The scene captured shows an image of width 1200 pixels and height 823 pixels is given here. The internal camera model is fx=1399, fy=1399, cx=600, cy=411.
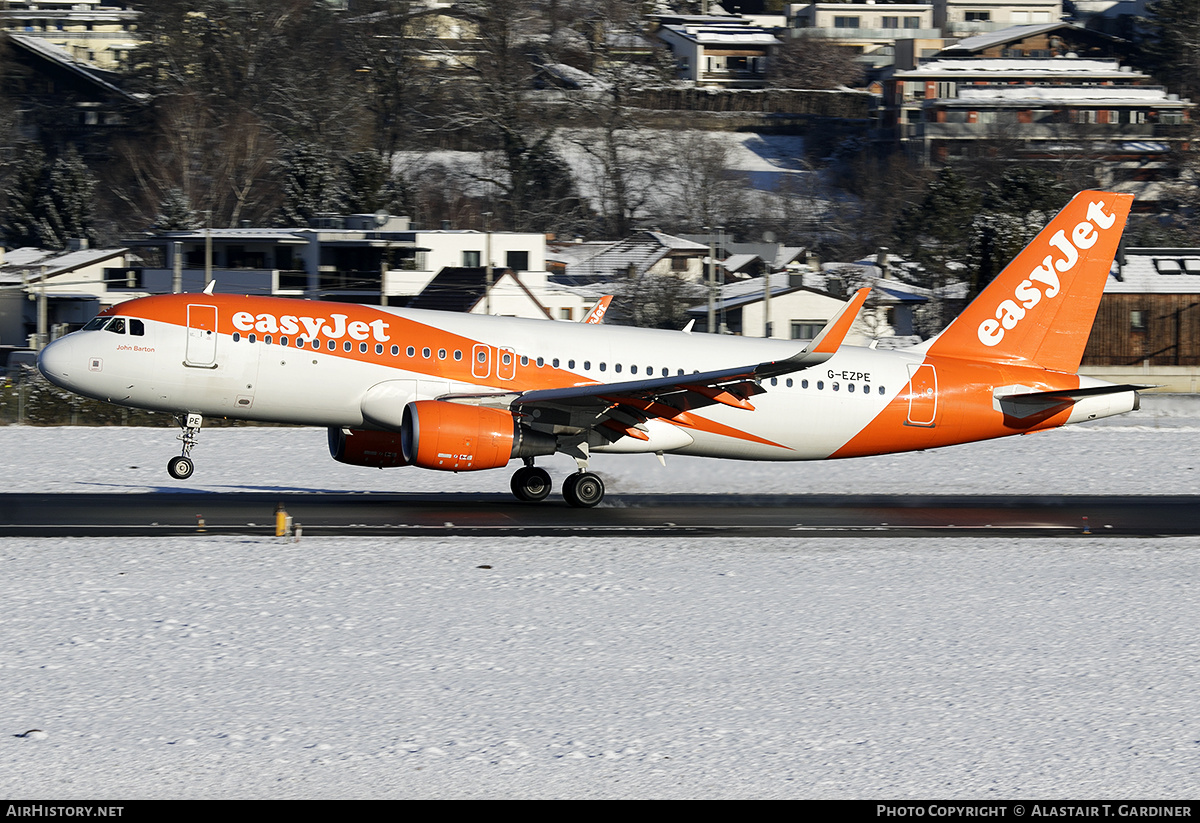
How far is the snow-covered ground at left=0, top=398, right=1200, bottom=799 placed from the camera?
1184cm

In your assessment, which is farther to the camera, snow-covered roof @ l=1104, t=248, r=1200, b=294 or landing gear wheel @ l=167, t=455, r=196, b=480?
snow-covered roof @ l=1104, t=248, r=1200, b=294

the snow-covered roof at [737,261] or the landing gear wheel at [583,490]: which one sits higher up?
the snow-covered roof at [737,261]

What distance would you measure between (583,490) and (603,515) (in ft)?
2.73

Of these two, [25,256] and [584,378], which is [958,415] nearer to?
[584,378]

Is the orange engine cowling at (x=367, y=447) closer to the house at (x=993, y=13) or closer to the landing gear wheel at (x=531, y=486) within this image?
the landing gear wheel at (x=531, y=486)

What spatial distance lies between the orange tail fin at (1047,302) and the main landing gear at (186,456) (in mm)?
15173

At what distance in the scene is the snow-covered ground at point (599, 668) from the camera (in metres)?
11.8

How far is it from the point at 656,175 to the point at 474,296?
4753 centimetres

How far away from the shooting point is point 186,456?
Result: 2620cm

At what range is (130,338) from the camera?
25.5m

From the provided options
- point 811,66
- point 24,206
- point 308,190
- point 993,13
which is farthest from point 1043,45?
point 24,206

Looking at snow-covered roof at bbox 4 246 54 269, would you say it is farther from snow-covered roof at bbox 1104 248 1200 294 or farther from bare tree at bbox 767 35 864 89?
bare tree at bbox 767 35 864 89

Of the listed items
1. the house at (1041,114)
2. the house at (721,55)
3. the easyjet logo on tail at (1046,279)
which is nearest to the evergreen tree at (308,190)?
the house at (1041,114)

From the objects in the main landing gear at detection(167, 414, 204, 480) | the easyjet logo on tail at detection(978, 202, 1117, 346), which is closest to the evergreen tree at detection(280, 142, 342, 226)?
the main landing gear at detection(167, 414, 204, 480)
